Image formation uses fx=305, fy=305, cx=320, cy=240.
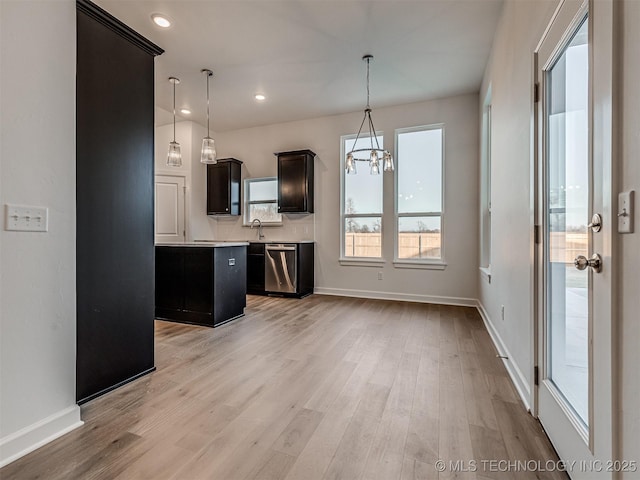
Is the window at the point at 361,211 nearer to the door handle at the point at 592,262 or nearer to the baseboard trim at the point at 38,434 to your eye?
the door handle at the point at 592,262

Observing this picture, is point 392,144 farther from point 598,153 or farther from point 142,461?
point 142,461

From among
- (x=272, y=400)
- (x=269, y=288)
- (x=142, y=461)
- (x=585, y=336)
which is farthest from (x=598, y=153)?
(x=269, y=288)

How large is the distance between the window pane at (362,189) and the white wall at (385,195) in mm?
150

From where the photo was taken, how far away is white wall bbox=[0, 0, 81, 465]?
1408 mm

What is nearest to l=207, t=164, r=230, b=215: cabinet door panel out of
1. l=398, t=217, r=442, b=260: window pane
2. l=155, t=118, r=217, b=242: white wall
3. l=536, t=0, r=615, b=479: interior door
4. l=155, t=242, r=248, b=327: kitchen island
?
l=155, t=118, r=217, b=242: white wall

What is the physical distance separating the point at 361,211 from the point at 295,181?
1262 millimetres

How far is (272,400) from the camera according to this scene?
75.2 inches

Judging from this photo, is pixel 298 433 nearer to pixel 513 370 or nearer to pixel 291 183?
pixel 513 370

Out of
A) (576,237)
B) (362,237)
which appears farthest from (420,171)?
(576,237)

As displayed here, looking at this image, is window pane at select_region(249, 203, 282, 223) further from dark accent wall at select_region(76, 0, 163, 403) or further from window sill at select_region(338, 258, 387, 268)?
dark accent wall at select_region(76, 0, 163, 403)

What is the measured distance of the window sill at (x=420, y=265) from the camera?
184 inches

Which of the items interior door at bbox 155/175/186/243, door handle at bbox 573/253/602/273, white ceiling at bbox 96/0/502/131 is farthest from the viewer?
interior door at bbox 155/175/186/243

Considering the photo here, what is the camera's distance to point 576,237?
133 cm

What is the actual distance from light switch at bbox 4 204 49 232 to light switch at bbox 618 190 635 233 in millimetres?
2388
